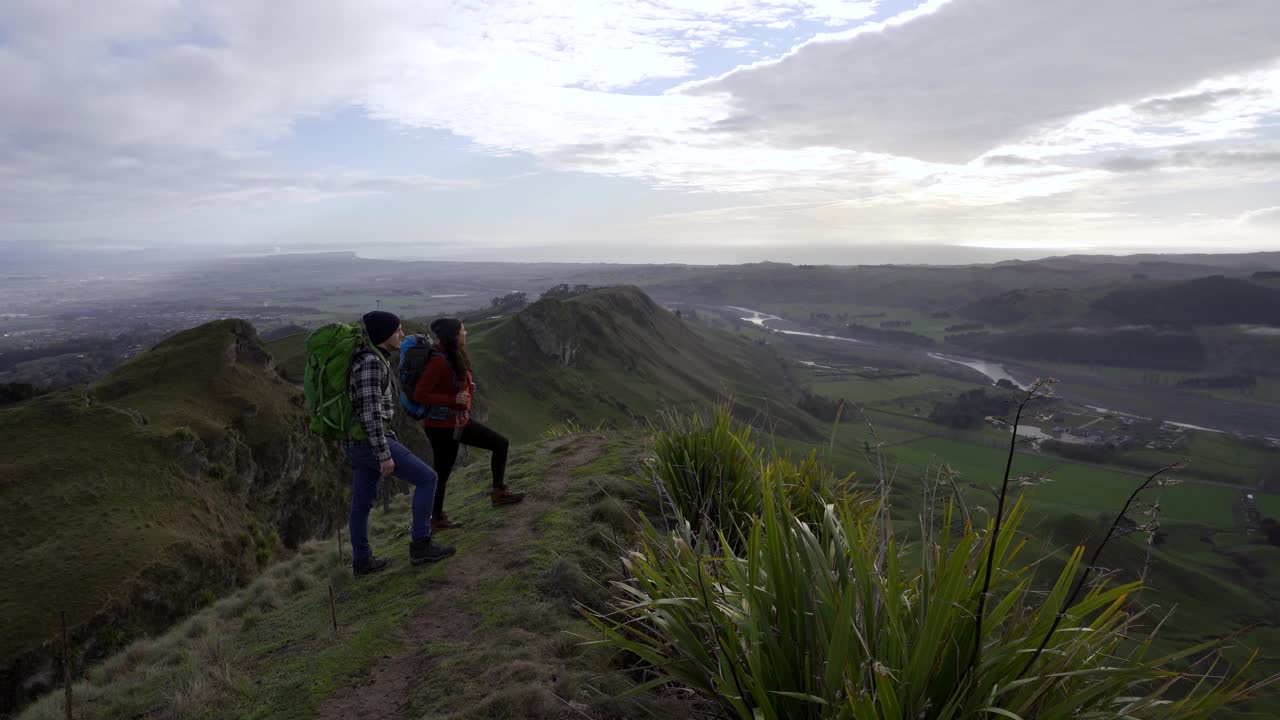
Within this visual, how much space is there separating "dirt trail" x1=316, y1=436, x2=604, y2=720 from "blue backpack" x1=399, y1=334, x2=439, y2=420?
1686 millimetres

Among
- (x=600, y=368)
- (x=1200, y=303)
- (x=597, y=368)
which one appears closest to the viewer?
(x=597, y=368)

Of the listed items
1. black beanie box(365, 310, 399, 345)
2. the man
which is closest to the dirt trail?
the man

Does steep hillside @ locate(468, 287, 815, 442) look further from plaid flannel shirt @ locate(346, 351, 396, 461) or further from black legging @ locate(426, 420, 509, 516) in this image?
plaid flannel shirt @ locate(346, 351, 396, 461)

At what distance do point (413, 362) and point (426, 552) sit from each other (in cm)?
205

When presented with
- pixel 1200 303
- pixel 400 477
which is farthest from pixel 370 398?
pixel 1200 303

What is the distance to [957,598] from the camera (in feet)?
8.48

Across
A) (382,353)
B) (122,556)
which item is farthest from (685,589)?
(122,556)

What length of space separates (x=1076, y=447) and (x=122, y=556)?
10815 cm

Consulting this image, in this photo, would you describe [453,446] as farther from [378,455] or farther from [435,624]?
[435,624]

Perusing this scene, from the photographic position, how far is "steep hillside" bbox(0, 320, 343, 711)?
7.52m

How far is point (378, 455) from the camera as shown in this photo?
591cm

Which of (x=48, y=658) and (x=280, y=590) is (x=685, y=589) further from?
(x=48, y=658)

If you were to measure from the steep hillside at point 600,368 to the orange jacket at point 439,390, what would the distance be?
38.2m

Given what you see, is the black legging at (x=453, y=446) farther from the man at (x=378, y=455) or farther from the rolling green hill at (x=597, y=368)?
the rolling green hill at (x=597, y=368)
